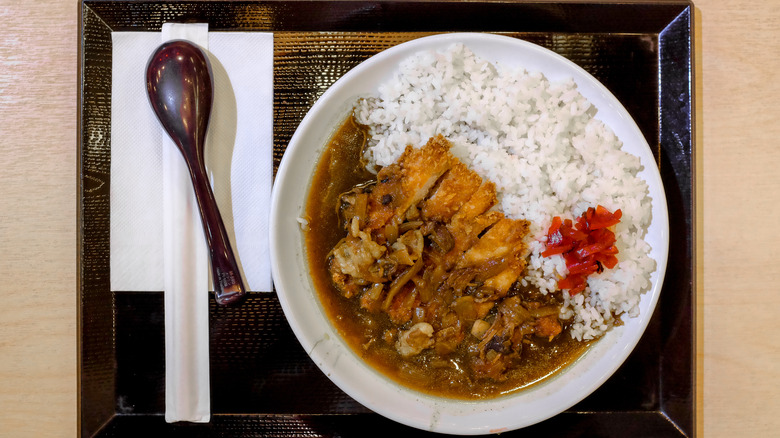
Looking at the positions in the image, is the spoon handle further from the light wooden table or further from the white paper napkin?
the light wooden table

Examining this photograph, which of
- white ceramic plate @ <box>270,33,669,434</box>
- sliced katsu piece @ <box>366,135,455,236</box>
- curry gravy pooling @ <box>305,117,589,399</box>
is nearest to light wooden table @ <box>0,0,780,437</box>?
white ceramic plate @ <box>270,33,669,434</box>

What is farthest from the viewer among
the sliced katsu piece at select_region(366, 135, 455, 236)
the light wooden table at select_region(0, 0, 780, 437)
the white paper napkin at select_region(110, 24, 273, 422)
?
the light wooden table at select_region(0, 0, 780, 437)

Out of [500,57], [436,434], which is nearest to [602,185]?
[500,57]

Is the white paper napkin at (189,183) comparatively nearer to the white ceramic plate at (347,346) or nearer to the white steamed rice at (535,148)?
the white ceramic plate at (347,346)

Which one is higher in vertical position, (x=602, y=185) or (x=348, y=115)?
(x=348, y=115)

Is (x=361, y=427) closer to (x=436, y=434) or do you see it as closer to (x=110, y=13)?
(x=436, y=434)

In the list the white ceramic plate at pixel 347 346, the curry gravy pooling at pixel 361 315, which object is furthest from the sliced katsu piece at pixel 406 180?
the white ceramic plate at pixel 347 346

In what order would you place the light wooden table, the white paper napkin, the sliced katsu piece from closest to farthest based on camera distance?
the sliced katsu piece < the white paper napkin < the light wooden table

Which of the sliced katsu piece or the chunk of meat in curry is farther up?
the sliced katsu piece

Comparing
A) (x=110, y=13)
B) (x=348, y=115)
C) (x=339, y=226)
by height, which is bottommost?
(x=339, y=226)
